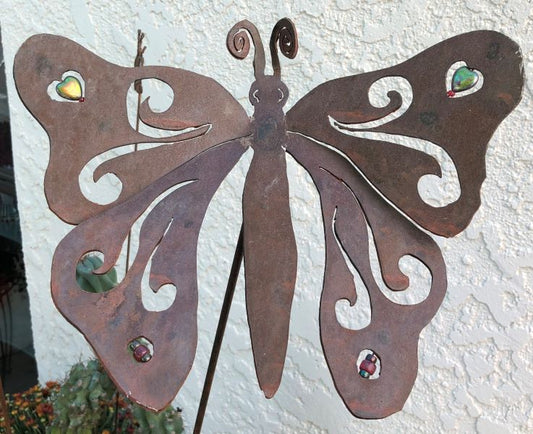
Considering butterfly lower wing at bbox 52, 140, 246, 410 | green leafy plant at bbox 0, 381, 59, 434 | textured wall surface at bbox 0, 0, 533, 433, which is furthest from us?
green leafy plant at bbox 0, 381, 59, 434

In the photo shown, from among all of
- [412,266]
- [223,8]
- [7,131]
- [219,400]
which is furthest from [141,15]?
[219,400]

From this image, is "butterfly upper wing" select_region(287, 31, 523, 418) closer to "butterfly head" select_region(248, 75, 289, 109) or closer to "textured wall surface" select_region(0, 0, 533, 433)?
"butterfly head" select_region(248, 75, 289, 109)

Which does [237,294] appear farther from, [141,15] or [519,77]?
[519,77]

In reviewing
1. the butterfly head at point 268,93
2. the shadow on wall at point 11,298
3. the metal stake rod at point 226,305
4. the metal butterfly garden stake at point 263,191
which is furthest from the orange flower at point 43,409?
the butterfly head at point 268,93

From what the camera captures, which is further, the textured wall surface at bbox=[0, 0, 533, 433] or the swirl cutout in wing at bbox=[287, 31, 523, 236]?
the textured wall surface at bbox=[0, 0, 533, 433]

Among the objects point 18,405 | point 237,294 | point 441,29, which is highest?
point 441,29

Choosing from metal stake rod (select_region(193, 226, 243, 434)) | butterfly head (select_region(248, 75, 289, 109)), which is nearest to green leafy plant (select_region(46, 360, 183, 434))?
metal stake rod (select_region(193, 226, 243, 434))

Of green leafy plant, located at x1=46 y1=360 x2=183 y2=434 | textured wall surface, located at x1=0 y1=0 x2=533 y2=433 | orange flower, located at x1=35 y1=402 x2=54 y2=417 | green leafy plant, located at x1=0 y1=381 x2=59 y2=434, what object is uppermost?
textured wall surface, located at x1=0 y1=0 x2=533 y2=433

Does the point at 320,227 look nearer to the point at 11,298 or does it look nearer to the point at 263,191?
the point at 263,191
